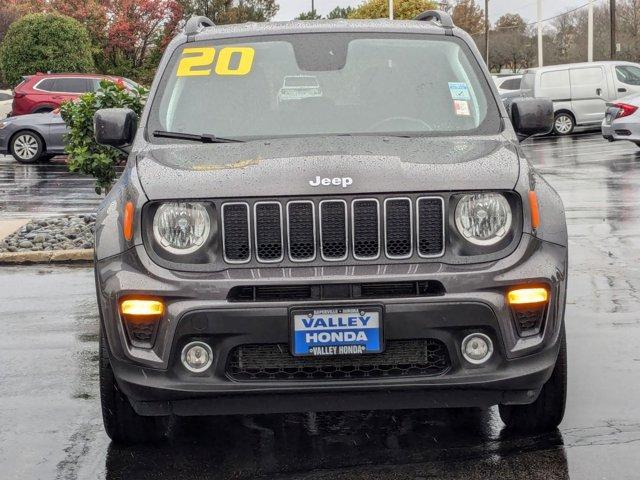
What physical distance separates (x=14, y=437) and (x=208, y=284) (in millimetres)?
1467

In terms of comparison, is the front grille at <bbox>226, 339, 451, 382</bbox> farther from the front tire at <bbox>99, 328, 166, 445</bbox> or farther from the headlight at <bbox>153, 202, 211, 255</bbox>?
the front tire at <bbox>99, 328, 166, 445</bbox>

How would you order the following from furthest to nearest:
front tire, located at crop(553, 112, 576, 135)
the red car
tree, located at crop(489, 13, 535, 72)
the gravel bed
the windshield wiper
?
tree, located at crop(489, 13, 535, 72) < front tire, located at crop(553, 112, 576, 135) < the red car < the gravel bed < the windshield wiper

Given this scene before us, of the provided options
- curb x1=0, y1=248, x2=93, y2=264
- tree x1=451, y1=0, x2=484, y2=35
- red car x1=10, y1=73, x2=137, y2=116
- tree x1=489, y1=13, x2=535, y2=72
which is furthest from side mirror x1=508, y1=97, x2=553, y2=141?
tree x1=451, y1=0, x2=484, y2=35

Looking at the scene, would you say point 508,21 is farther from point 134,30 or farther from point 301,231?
point 301,231

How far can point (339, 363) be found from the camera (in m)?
4.69

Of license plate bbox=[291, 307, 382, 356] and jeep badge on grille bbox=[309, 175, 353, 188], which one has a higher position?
jeep badge on grille bbox=[309, 175, 353, 188]

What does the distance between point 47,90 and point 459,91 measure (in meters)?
23.6

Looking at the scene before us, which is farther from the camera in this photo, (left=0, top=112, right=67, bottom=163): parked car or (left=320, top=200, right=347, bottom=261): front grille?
(left=0, top=112, right=67, bottom=163): parked car

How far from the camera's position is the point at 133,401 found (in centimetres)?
488

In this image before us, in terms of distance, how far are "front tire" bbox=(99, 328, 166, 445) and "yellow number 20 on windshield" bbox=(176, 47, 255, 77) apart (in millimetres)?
1598

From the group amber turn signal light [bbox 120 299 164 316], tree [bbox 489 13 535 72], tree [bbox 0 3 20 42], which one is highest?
tree [bbox 0 3 20 42]

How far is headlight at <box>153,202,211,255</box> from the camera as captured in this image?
15.6 feet

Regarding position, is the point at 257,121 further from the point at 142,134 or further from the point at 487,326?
the point at 487,326

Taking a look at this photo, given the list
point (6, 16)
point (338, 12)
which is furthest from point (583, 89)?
point (338, 12)
